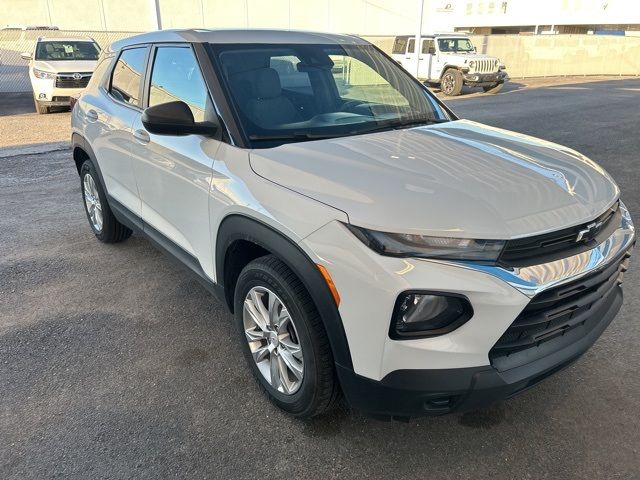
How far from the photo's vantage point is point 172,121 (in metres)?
2.53

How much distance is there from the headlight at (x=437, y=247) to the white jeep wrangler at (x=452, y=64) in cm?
1665

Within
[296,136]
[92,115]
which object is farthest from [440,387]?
[92,115]

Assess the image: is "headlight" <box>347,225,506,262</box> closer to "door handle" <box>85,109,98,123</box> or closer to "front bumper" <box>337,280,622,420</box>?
"front bumper" <box>337,280,622,420</box>

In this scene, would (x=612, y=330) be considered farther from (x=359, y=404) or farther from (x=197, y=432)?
(x=197, y=432)

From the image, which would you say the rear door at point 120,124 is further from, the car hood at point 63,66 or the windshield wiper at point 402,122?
the car hood at point 63,66

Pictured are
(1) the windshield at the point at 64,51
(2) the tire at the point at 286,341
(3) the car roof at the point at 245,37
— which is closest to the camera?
(2) the tire at the point at 286,341

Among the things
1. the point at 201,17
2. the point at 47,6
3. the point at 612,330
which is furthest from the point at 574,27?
the point at 612,330

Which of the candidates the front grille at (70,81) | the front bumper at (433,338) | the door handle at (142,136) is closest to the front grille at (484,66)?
the front grille at (70,81)

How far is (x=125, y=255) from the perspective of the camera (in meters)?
4.54

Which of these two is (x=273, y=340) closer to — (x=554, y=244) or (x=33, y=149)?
(x=554, y=244)

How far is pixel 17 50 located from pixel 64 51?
1020 centimetres

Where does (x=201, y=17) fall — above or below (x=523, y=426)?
above

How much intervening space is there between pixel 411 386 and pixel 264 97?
1719mm

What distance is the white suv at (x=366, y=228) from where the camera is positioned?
1885mm
